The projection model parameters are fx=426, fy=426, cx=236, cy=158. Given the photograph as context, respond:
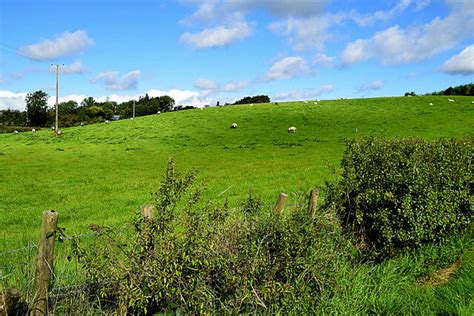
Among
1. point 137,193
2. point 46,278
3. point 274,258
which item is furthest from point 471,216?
point 137,193

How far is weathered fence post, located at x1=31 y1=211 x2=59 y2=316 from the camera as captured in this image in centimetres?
562

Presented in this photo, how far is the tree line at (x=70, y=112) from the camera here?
112863 millimetres

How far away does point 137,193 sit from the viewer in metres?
20.2

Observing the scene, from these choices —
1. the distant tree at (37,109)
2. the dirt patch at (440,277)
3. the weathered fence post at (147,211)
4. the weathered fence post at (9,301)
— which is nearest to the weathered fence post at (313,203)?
the dirt patch at (440,277)

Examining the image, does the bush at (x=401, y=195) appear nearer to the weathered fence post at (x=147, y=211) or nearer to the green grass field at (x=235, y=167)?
the green grass field at (x=235, y=167)

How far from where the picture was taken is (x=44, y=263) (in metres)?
5.63

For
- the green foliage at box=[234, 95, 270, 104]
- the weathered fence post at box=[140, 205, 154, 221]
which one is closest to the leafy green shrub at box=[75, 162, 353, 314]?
the weathered fence post at box=[140, 205, 154, 221]

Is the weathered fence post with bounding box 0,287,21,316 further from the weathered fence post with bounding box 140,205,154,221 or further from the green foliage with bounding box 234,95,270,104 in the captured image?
the green foliage with bounding box 234,95,270,104

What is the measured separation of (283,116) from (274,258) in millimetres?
47236

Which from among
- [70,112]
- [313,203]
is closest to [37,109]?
[70,112]

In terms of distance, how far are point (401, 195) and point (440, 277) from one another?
1752 mm

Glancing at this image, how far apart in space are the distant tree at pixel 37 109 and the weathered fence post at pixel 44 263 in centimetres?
12511

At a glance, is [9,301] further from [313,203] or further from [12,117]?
[12,117]

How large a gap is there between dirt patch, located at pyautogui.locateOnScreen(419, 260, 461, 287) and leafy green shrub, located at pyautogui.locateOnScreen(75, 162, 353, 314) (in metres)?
2.22
